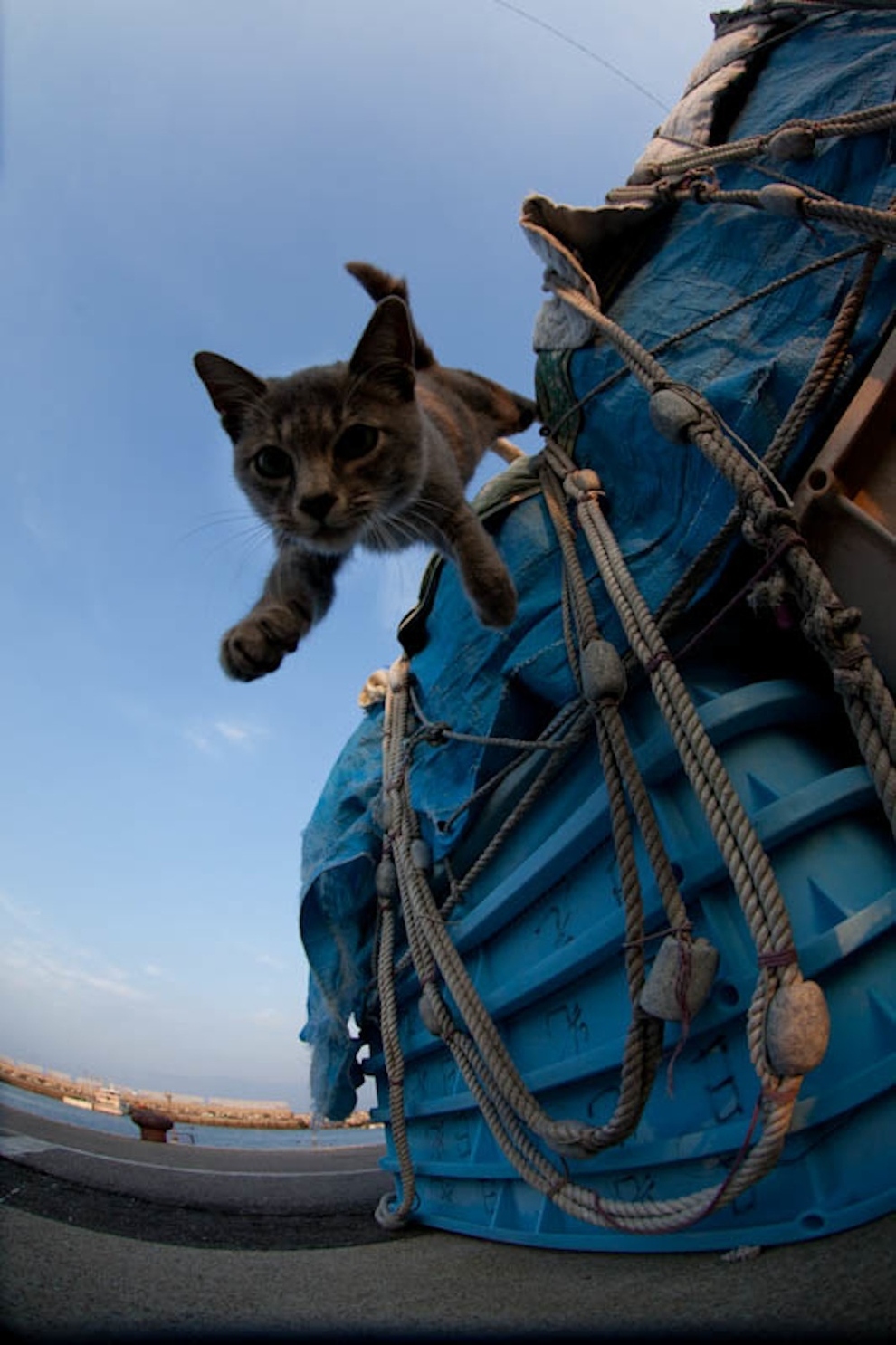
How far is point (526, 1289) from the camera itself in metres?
1.22

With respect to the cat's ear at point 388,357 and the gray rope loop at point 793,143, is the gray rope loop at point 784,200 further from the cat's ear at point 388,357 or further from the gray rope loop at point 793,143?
the cat's ear at point 388,357

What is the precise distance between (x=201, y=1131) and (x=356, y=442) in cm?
672

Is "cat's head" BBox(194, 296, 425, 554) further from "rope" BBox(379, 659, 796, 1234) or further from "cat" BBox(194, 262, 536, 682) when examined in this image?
"rope" BBox(379, 659, 796, 1234)

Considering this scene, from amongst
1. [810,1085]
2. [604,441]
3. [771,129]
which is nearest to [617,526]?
[604,441]

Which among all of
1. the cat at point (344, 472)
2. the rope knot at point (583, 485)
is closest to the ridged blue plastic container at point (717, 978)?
the rope knot at point (583, 485)

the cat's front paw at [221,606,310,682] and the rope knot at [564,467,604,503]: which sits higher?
the rope knot at [564,467,604,503]

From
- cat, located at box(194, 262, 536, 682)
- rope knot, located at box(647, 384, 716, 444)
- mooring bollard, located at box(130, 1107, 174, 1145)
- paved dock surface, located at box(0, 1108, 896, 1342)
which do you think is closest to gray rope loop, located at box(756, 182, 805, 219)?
rope knot, located at box(647, 384, 716, 444)

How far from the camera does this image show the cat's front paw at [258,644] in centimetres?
160

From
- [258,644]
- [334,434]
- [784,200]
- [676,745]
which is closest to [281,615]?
[258,644]

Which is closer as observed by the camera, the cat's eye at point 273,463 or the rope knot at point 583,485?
the rope knot at point 583,485

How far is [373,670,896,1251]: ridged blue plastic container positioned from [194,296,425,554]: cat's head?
2.87 ft

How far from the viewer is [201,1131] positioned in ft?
20.8

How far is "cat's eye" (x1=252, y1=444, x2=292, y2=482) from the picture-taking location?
197 cm

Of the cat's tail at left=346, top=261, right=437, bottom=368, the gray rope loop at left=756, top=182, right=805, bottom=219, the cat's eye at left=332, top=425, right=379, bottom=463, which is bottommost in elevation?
the cat's eye at left=332, top=425, right=379, bottom=463
